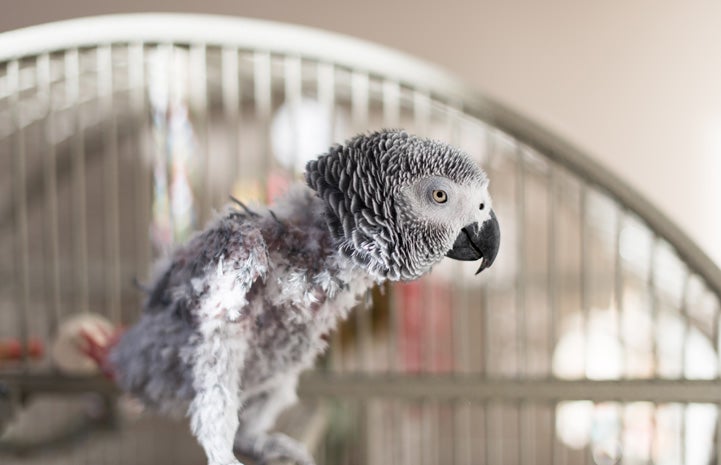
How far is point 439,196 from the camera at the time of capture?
375 millimetres

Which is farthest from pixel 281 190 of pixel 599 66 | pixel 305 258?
pixel 599 66

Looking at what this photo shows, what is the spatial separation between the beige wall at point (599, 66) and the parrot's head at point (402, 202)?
0.48m

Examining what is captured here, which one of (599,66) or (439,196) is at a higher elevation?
(599,66)

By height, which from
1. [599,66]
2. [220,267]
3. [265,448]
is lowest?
[265,448]

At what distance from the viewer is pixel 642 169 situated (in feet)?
5.80

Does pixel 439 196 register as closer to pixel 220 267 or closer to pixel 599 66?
pixel 220 267

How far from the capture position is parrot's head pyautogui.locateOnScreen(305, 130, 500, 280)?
37 cm

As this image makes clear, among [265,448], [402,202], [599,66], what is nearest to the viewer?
[402,202]

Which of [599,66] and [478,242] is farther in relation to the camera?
[599,66]

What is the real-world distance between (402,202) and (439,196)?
0.07 feet

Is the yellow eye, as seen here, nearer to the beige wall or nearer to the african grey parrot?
the african grey parrot

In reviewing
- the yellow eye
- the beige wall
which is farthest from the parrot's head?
the beige wall

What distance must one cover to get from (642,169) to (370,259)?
161 cm

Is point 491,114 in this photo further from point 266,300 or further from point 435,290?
point 435,290
